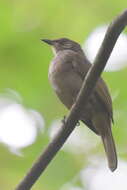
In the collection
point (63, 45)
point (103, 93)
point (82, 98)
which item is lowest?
point (63, 45)

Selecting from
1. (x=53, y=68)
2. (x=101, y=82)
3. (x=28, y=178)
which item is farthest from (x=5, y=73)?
(x=28, y=178)

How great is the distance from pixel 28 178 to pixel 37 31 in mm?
2003

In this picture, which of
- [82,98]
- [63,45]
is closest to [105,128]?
[63,45]

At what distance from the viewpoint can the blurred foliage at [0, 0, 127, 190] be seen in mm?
3811

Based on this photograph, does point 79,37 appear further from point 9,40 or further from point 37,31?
point 9,40

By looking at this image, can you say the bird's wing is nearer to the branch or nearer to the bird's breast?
the bird's breast

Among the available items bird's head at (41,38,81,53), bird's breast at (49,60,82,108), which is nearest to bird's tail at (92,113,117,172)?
bird's breast at (49,60,82,108)

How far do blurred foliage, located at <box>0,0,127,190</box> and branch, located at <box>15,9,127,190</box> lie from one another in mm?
1289

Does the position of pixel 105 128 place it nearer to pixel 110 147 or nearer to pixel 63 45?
pixel 110 147

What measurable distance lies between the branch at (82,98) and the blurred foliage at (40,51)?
4.23 ft

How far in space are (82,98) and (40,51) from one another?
1.68 meters

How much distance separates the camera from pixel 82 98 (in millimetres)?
2344

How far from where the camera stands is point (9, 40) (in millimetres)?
3850

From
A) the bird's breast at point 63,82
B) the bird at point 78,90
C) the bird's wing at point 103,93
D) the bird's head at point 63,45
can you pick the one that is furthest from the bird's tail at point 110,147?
the bird's head at point 63,45
